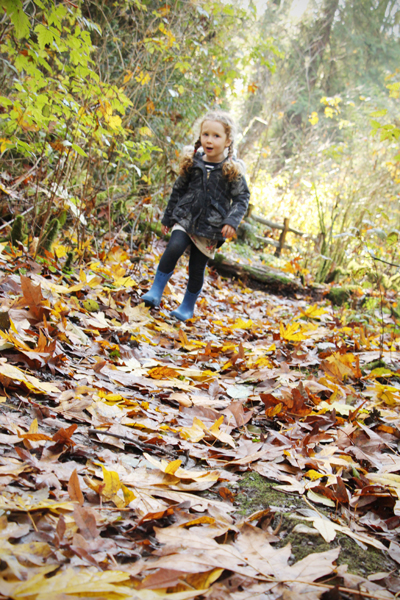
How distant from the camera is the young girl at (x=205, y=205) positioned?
304 cm

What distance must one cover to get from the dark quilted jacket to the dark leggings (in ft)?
0.31

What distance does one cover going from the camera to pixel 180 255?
3.15 meters

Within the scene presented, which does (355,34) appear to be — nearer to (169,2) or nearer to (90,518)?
(169,2)

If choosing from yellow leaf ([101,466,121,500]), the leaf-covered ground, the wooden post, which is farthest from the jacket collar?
the wooden post

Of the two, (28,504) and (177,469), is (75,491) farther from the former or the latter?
(177,469)

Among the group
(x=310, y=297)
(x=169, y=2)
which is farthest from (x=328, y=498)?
(x=169, y=2)

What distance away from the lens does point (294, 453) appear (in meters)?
1.23

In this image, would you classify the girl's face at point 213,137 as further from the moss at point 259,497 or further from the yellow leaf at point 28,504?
the yellow leaf at point 28,504

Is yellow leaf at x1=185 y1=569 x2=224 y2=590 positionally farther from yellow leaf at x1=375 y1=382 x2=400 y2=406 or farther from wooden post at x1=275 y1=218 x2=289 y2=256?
wooden post at x1=275 y1=218 x2=289 y2=256

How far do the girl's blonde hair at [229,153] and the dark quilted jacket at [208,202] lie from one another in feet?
0.13

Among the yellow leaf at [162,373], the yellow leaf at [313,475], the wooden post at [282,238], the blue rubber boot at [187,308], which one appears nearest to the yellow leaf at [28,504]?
the yellow leaf at [313,475]

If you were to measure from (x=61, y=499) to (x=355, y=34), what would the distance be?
21.9 metres

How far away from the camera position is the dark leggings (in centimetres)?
308

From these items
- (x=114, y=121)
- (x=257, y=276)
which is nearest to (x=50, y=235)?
(x=114, y=121)
